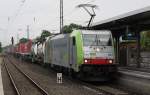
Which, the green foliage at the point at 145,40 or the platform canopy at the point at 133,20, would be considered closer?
the platform canopy at the point at 133,20

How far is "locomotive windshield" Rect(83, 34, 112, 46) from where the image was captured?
2131cm

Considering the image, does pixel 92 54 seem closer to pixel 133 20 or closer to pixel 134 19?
pixel 134 19

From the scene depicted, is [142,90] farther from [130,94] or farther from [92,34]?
[92,34]

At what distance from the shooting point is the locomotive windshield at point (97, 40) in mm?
21312

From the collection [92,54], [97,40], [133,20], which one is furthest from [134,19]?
[92,54]

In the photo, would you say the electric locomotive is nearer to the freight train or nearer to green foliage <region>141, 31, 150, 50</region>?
the freight train

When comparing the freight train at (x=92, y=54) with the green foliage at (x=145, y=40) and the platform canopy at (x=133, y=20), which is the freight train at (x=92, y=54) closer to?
the platform canopy at (x=133, y=20)

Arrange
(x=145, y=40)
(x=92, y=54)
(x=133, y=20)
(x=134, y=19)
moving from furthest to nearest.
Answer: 1. (x=145, y=40)
2. (x=133, y=20)
3. (x=134, y=19)
4. (x=92, y=54)

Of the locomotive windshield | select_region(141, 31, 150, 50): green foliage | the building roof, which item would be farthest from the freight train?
select_region(141, 31, 150, 50): green foliage

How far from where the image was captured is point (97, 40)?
21453mm

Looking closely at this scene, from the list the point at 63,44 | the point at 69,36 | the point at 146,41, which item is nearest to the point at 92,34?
the point at 69,36

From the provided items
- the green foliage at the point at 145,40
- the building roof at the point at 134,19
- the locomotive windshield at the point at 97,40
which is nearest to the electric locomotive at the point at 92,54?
the locomotive windshield at the point at 97,40

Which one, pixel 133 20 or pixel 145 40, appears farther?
pixel 145 40

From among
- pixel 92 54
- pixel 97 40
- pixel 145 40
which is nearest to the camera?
pixel 92 54
